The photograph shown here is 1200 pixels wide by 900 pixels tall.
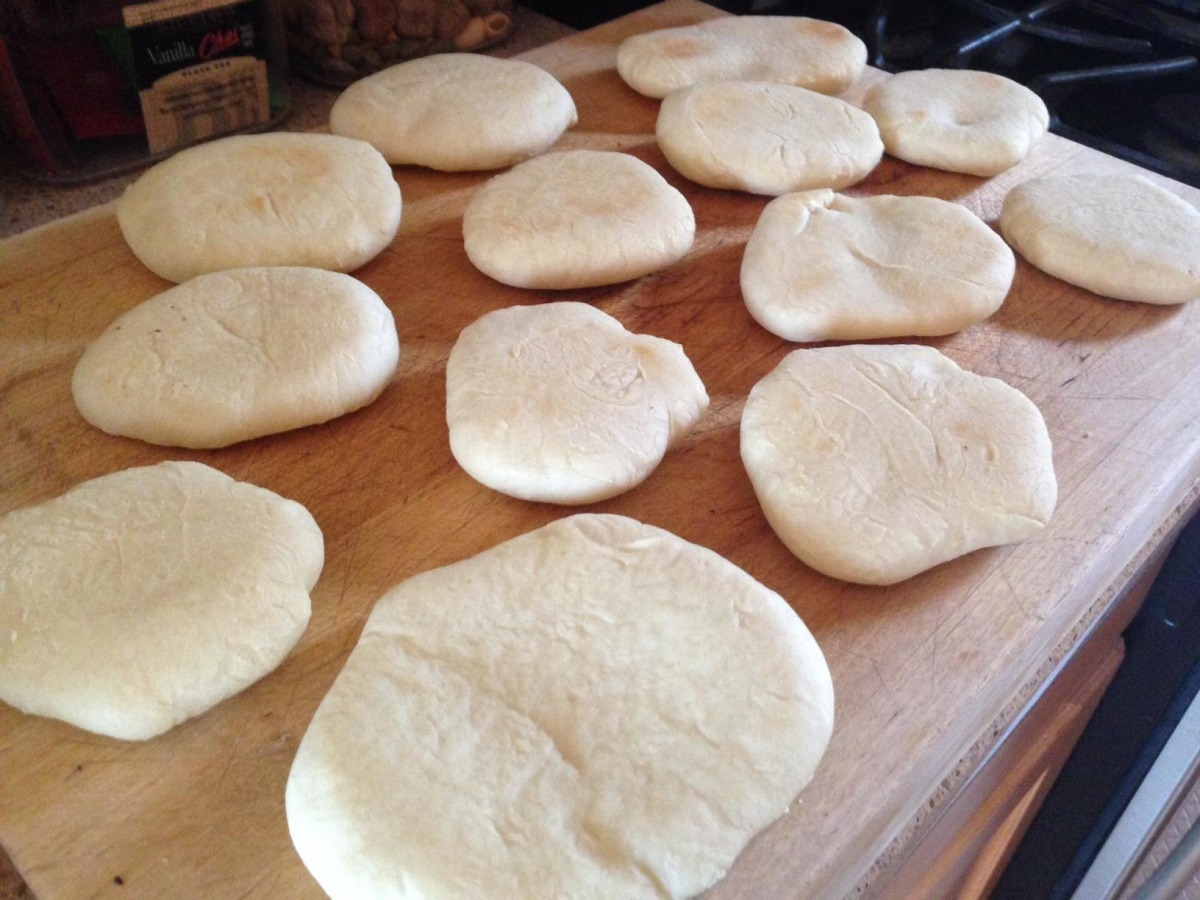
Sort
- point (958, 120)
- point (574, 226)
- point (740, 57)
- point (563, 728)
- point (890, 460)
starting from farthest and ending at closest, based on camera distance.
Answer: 1. point (740, 57)
2. point (958, 120)
3. point (574, 226)
4. point (890, 460)
5. point (563, 728)

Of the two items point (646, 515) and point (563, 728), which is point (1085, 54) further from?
point (563, 728)

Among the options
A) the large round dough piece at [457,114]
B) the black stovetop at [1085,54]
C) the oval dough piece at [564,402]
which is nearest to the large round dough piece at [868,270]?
the oval dough piece at [564,402]

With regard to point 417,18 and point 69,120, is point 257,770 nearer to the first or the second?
point 69,120

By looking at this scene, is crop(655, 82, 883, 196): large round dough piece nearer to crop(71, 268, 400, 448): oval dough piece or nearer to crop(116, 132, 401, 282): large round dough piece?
crop(116, 132, 401, 282): large round dough piece

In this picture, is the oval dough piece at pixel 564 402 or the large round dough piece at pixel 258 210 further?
the large round dough piece at pixel 258 210

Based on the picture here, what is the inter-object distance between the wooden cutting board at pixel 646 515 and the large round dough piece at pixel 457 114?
0.05 metres

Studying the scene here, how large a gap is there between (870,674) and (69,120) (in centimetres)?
160

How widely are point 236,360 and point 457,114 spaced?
2.12 feet

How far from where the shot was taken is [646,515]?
1.15 meters

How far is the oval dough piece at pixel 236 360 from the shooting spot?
3.74ft

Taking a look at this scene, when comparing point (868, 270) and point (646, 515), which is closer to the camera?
point (646, 515)

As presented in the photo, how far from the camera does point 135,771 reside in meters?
0.89

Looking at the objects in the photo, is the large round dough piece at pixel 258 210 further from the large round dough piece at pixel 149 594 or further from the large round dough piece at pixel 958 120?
the large round dough piece at pixel 958 120

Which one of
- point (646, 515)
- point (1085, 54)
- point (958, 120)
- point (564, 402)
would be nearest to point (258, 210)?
point (564, 402)
